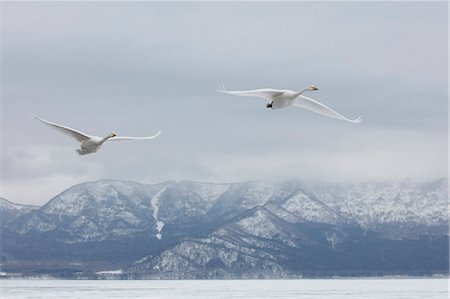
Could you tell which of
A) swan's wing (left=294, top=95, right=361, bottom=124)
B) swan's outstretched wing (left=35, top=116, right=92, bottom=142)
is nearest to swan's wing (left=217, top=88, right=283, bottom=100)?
swan's wing (left=294, top=95, right=361, bottom=124)

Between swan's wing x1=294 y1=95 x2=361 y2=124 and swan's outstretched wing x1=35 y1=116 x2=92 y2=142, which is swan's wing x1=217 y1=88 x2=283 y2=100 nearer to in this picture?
swan's wing x1=294 y1=95 x2=361 y2=124

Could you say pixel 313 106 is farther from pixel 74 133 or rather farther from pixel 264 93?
pixel 74 133

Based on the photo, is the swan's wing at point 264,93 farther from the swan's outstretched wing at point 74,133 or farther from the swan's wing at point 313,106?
the swan's outstretched wing at point 74,133

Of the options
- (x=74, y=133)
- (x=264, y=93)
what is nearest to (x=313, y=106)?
(x=264, y=93)

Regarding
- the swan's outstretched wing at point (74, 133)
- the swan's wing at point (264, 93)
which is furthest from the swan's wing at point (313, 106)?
the swan's outstretched wing at point (74, 133)
